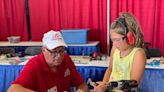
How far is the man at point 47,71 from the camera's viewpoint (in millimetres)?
1680

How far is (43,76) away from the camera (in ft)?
5.84

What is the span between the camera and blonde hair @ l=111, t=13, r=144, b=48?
1627 millimetres

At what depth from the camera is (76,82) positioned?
2014mm

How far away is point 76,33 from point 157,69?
5.08 feet

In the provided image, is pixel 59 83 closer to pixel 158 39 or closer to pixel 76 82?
pixel 76 82

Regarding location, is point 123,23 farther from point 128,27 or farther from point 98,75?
point 98,75

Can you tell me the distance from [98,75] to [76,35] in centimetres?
109

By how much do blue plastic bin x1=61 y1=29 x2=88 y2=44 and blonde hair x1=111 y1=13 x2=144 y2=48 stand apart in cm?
259

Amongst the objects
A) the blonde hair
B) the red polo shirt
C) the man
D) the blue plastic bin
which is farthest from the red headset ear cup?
the blue plastic bin

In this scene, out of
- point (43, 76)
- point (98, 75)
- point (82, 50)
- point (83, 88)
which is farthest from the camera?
point (82, 50)

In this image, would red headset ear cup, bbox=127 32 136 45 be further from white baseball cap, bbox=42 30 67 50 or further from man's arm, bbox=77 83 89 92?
man's arm, bbox=77 83 89 92

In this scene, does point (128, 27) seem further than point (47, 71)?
No

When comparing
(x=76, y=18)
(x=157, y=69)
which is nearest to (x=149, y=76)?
(x=157, y=69)

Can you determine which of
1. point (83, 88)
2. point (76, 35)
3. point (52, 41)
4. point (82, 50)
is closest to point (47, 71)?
point (52, 41)
